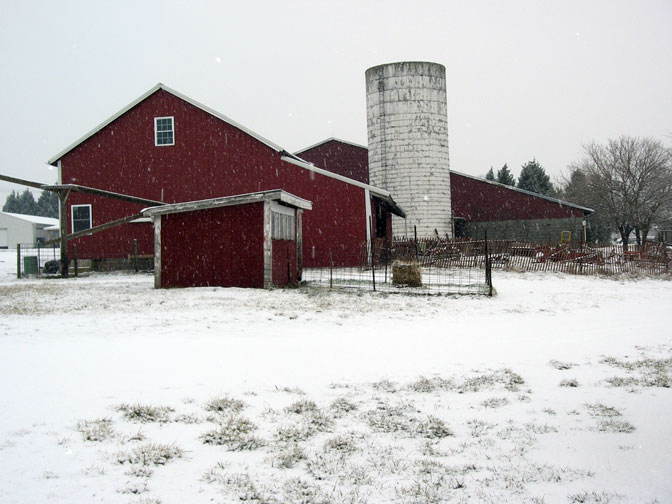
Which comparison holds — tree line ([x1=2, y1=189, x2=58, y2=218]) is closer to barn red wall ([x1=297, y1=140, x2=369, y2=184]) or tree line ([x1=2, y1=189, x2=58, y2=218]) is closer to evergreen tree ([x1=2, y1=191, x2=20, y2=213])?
evergreen tree ([x1=2, y1=191, x2=20, y2=213])

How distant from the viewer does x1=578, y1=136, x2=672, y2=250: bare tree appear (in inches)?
1590

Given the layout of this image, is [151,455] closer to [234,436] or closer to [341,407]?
[234,436]

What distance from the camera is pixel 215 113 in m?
24.0

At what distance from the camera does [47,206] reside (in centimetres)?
12950

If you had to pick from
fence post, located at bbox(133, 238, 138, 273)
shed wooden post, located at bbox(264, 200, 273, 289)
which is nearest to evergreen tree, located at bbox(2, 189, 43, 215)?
fence post, located at bbox(133, 238, 138, 273)

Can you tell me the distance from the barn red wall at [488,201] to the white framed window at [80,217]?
67.8 ft

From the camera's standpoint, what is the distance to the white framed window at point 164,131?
79.9 feet

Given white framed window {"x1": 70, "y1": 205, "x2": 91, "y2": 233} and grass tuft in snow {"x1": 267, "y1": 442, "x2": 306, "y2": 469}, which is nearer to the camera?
grass tuft in snow {"x1": 267, "y1": 442, "x2": 306, "y2": 469}

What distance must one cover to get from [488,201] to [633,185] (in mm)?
14353

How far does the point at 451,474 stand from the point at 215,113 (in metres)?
22.3

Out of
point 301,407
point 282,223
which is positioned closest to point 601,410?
point 301,407

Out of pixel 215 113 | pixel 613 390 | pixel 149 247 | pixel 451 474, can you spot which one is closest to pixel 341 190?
pixel 215 113

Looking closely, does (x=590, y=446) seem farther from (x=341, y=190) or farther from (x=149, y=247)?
(x=149, y=247)

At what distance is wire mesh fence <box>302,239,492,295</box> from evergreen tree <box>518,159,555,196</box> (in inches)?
1572
